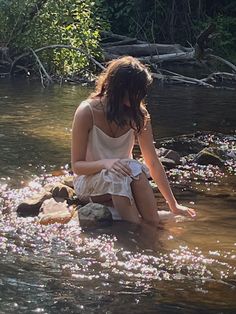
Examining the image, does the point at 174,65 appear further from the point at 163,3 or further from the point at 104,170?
the point at 104,170

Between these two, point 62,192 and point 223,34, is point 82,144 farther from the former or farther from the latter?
point 223,34

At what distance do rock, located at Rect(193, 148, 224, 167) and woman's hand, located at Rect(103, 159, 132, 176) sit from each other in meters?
2.27

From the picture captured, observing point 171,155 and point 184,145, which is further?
point 184,145

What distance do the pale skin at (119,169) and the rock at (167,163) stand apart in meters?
1.72

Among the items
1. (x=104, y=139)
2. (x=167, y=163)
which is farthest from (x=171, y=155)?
(x=104, y=139)

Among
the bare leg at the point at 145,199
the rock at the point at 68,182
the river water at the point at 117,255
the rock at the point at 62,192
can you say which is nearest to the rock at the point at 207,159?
the river water at the point at 117,255

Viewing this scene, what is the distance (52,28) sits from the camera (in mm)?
13625

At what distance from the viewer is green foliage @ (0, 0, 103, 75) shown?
13.5 meters

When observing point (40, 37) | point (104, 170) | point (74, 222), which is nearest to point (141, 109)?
point (104, 170)

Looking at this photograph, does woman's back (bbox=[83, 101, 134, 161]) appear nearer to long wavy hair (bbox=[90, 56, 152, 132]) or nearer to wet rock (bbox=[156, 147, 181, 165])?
long wavy hair (bbox=[90, 56, 152, 132])

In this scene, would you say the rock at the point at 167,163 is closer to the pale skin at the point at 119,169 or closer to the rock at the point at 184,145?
the rock at the point at 184,145

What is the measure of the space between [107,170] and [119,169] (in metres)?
0.11

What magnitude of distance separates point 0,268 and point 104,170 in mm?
1107

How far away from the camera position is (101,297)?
3178 mm
